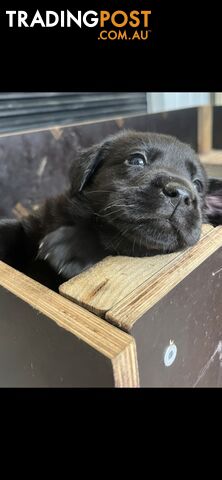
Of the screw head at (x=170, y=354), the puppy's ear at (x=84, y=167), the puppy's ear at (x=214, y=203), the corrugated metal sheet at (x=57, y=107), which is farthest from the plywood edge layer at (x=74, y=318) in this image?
the corrugated metal sheet at (x=57, y=107)

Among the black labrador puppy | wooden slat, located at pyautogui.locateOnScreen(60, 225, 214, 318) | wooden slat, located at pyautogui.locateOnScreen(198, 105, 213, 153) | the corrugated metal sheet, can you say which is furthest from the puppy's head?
wooden slat, located at pyautogui.locateOnScreen(198, 105, 213, 153)

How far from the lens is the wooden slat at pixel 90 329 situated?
58cm

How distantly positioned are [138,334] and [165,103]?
3.53 metres

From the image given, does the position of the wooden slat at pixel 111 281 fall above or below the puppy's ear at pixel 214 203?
below

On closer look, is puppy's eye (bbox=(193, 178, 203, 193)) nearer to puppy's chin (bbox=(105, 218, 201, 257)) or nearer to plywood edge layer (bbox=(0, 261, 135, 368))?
puppy's chin (bbox=(105, 218, 201, 257))

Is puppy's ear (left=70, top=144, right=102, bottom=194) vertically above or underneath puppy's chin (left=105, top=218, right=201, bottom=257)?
above

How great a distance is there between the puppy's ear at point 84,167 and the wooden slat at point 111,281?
48 cm

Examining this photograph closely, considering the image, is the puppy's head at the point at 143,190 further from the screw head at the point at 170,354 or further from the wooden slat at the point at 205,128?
the wooden slat at the point at 205,128

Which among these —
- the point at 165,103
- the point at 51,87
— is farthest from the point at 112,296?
the point at 165,103

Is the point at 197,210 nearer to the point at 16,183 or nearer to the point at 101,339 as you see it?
the point at 101,339

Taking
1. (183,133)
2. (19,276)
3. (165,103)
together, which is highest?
(165,103)

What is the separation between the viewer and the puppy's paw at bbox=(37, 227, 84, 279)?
105 centimetres

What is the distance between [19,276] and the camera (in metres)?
0.81

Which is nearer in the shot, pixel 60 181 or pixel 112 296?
pixel 112 296
